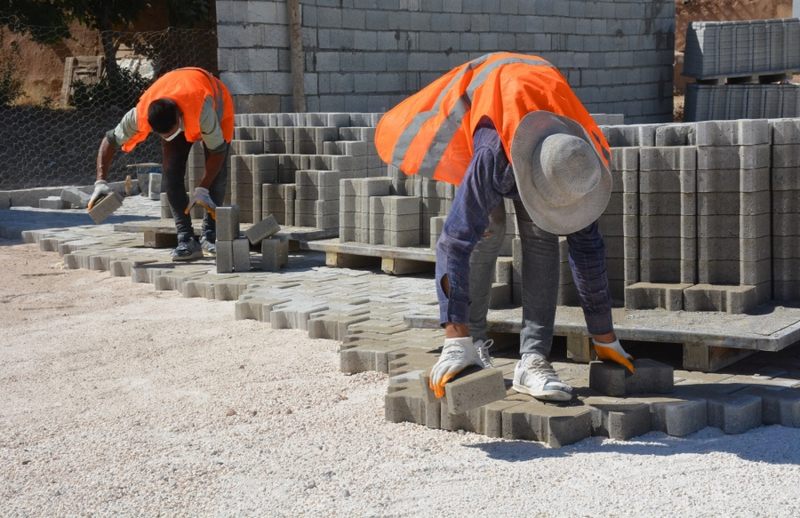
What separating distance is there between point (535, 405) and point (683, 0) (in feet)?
98.4

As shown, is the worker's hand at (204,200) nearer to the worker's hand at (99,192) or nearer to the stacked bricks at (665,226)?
the worker's hand at (99,192)

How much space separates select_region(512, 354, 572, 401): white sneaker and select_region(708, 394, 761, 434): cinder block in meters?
0.60

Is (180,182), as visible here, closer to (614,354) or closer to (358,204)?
(358,204)

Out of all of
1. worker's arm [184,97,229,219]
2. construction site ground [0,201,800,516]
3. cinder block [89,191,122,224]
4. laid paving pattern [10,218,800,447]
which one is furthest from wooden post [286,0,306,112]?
construction site ground [0,201,800,516]

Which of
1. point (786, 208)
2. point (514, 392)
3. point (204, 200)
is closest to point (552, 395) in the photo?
point (514, 392)

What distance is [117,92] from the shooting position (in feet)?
60.6

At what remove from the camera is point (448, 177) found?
16.0 feet

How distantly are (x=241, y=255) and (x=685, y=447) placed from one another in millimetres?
4951

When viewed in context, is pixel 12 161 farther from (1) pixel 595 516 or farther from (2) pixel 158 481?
(1) pixel 595 516

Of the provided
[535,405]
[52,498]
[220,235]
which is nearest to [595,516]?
[535,405]

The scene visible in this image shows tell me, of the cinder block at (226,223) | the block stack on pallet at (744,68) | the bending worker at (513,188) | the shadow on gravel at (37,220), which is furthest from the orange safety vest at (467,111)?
the block stack on pallet at (744,68)

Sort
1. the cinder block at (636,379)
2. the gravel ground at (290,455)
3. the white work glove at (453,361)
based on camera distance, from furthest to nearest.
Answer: the cinder block at (636,379)
the white work glove at (453,361)
the gravel ground at (290,455)

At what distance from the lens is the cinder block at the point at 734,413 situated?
4527 millimetres

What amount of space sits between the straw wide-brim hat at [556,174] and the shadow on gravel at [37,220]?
8425 mm
